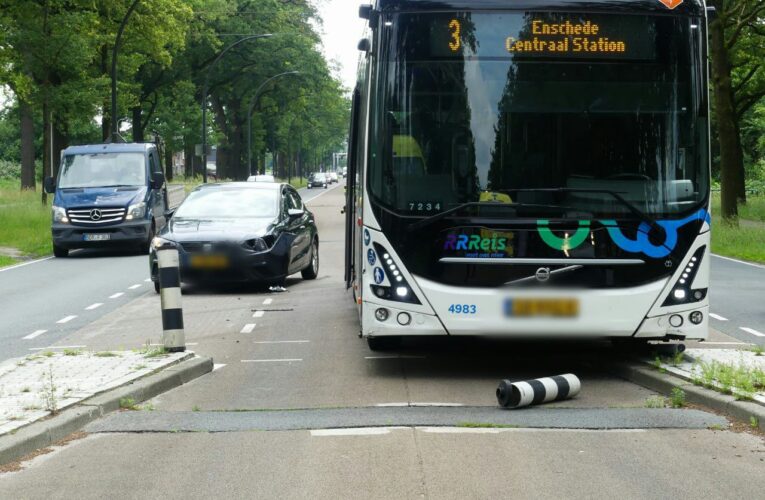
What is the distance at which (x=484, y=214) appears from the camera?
9016mm

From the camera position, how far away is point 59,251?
2616cm

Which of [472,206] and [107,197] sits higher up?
[472,206]

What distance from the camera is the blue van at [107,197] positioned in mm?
25734

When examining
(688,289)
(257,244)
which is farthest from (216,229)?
(688,289)

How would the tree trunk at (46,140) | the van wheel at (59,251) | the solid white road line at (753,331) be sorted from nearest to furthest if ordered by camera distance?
the solid white road line at (753,331)
the van wheel at (59,251)
the tree trunk at (46,140)

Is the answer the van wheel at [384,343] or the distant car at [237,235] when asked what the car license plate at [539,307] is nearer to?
the van wheel at [384,343]

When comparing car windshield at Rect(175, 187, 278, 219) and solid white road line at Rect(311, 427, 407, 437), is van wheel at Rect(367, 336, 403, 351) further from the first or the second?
car windshield at Rect(175, 187, 278, 219)

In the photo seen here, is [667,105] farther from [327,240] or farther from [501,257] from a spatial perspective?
[327,240]

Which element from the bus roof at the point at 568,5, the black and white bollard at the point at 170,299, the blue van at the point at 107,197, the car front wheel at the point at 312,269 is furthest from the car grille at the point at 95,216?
the bus roof at the point at 568,5

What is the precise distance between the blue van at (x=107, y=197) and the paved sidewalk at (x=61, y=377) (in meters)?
15.7

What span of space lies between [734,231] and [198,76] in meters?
42.8

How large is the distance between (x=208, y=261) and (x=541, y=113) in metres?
8.18

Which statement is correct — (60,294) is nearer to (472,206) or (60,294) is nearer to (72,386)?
(72,386)

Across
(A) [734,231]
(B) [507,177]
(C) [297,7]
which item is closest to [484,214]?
(B) [507,177]
